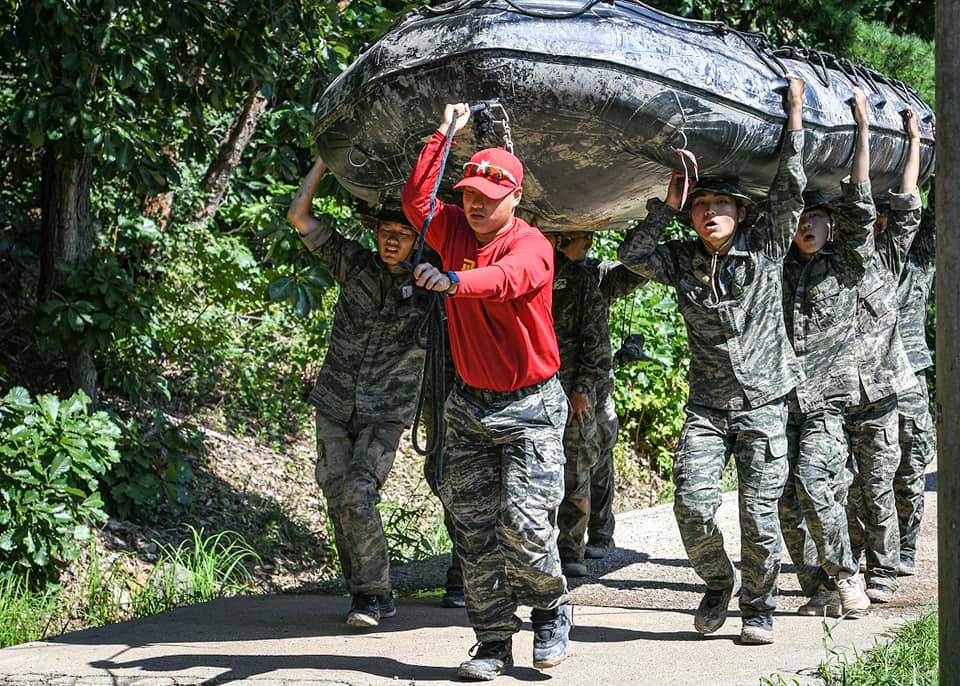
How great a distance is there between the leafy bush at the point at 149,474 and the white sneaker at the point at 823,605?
447 cm

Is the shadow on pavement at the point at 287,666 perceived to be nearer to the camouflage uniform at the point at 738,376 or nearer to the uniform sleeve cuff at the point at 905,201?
the camouflage uniform at the point at 738,376

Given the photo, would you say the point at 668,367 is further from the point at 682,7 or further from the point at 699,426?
the point at 699,426

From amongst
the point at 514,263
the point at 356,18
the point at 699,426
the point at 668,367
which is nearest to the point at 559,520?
the point at 699,426

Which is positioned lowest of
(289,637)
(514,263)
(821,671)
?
(289,637)

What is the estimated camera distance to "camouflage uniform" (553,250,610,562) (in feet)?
23.2

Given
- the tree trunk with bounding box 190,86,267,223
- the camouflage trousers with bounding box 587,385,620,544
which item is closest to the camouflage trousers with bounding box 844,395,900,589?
the camouflage trousers with bounding box 587,385,620,544

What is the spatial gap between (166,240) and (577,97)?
6.32 m

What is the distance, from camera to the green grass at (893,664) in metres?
4.49

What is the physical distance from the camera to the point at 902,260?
6.89 metres

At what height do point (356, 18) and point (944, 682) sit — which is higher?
point (356, 18)

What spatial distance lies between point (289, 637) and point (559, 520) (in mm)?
2166

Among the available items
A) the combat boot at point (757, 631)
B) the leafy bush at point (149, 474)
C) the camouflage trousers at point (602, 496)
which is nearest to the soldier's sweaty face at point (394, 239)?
the combat boot at point (757, 631)

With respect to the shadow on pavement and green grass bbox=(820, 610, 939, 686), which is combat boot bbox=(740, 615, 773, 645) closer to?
green grass bbox=(820, 610, 939, 686)

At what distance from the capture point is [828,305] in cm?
623
